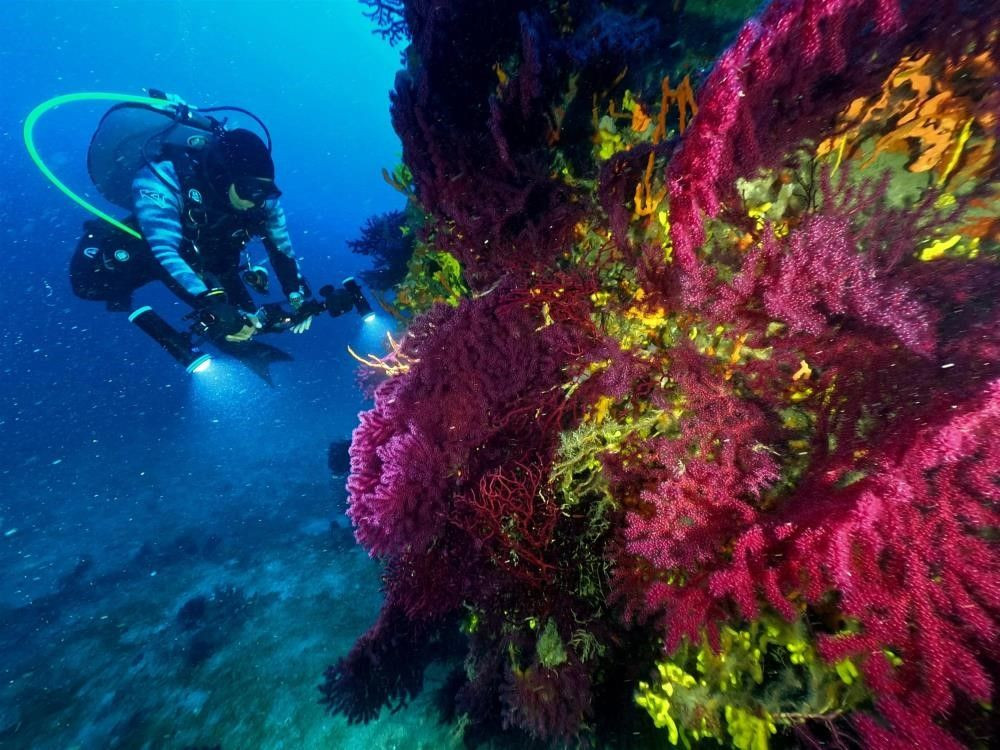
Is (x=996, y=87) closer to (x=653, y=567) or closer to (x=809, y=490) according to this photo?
(x=809, y=490)

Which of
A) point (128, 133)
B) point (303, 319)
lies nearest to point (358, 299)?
point (303, 319)

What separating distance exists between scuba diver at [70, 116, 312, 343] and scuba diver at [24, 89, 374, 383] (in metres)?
0.02

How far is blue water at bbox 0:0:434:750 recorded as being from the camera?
7.68 m

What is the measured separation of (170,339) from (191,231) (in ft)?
7.15

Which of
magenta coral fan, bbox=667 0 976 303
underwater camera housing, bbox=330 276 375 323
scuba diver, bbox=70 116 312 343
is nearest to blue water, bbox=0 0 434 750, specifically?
underwater camera housing, bbox=330 276 375 323

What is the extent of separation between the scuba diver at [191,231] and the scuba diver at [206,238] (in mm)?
19

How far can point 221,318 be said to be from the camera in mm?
6875

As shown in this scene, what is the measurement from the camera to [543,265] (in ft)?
10.5

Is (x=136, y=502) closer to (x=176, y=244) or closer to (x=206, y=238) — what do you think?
(x=206, y=238)

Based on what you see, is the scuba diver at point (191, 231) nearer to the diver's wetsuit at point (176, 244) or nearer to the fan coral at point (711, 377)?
the diver's wetsuit at point (176, 244)

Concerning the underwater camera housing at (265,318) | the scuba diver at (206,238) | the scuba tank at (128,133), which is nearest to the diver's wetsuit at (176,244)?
the scuba diver at (206,238)

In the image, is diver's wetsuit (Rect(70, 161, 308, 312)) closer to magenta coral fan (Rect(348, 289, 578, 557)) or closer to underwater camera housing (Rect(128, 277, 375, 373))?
underwater camera housing (Rect(128, 277, 375, 373))

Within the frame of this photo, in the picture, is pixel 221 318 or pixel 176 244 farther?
pixel 176 244

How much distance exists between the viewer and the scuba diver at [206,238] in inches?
292
